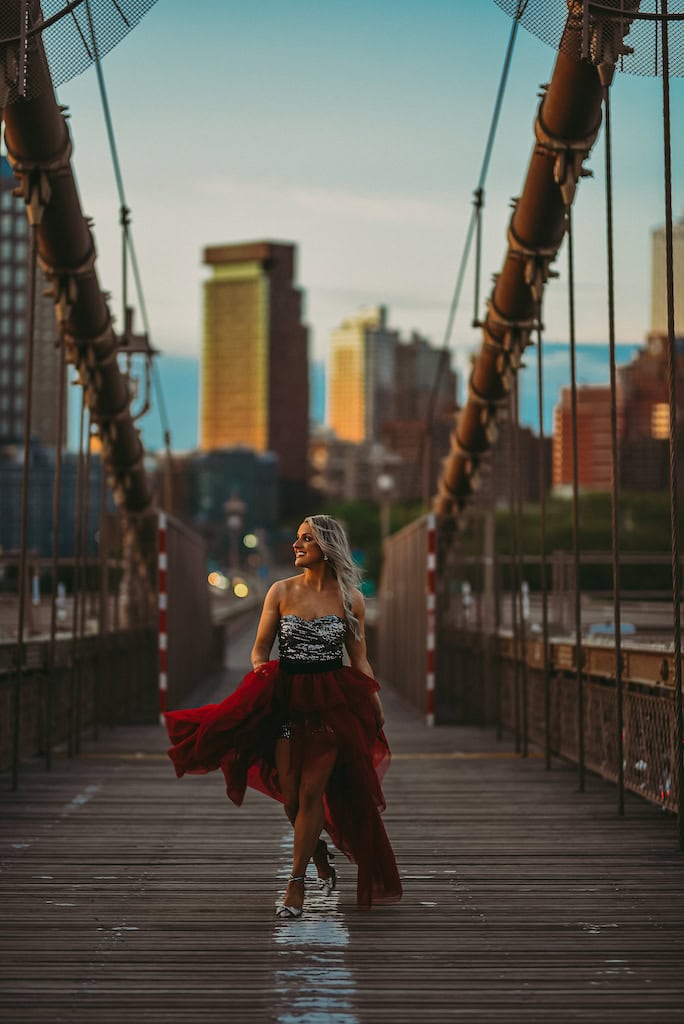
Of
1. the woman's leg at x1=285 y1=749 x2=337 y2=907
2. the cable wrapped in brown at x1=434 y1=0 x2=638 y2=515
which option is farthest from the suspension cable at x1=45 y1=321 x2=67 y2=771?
the woman's leg at x1=285 y1=749 x2=337 y2=907

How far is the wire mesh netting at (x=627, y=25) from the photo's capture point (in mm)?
8414

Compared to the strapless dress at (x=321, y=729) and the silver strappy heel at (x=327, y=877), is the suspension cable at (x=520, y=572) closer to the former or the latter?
the silver strappy heel at (x=327, y=877)

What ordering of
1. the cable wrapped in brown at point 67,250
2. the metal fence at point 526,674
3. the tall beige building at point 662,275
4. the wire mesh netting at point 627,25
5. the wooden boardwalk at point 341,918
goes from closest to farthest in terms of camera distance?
the wooden boardwalk at point 341,918 → the wire mesh netting at point 627,25 → the cable wrapped in brown at point 67,250 → the metal fence at point 526,674 → the tall beige building at point 662,275

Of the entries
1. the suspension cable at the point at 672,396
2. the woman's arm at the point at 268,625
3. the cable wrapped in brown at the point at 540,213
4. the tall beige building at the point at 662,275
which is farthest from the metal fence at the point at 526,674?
the woman's arm at the point at 268,625

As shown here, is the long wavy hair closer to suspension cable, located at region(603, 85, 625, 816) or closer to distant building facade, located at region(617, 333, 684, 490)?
suspension cable, located at region(603, 85, 625, 816)

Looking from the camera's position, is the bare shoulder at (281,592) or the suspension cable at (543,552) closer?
the bare shoulder at (281,592)

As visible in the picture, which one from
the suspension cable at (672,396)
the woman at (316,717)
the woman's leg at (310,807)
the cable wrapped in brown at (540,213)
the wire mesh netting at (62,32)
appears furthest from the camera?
the cable wrapped in brown at (540,213)

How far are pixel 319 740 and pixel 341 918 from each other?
752mm

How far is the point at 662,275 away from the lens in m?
20.0


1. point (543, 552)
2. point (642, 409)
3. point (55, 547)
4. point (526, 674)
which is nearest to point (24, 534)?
point (55, 547)

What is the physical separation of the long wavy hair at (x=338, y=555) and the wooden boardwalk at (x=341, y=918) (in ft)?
4.29

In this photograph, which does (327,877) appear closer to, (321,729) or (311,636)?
(321,729)

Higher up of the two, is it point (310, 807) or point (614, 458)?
point (614, 458)

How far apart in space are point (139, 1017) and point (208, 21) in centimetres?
953
